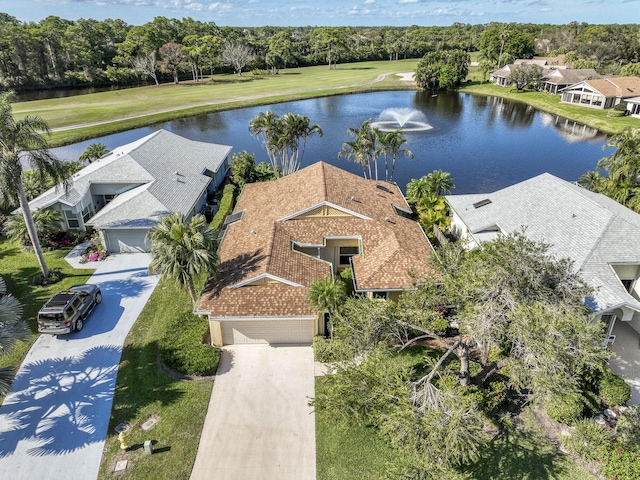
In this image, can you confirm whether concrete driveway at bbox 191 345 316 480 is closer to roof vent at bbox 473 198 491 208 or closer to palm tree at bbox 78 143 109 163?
roof vent at bbox 473 198 491 208

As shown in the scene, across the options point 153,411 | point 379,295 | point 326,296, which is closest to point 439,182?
point 379,295

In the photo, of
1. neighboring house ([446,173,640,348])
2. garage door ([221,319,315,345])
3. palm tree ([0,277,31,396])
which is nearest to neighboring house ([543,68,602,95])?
neighboring house ([446,173,640,348])

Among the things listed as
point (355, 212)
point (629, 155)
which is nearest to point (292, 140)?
point (355, 212)

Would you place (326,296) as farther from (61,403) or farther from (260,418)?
(61,403)

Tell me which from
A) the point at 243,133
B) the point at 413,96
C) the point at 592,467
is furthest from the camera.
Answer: the point at 413,96

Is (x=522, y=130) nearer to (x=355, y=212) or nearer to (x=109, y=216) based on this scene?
(x=355, y=212)
